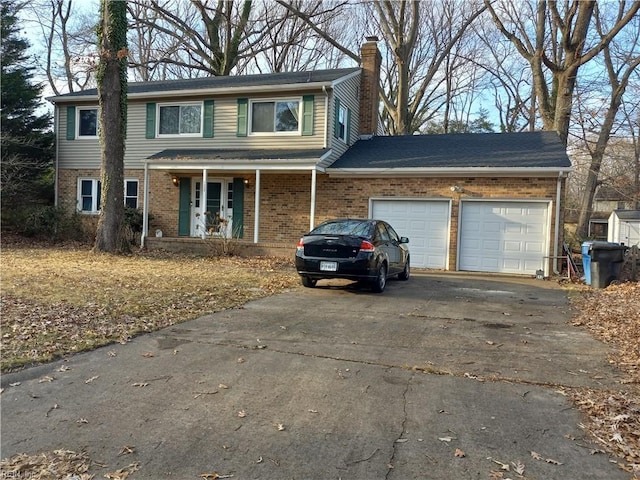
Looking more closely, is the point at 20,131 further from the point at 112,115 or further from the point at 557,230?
the point at 557,230

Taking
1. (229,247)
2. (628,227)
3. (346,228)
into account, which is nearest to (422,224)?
(346,228)

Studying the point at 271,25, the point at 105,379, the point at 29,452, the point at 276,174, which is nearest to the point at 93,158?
the point at 276,174

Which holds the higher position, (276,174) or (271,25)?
(271,25)

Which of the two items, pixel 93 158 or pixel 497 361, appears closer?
pixel 497 361

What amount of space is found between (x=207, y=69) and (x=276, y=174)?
15.7m

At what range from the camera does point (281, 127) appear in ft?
55.1

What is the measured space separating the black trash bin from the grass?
24.0 ft

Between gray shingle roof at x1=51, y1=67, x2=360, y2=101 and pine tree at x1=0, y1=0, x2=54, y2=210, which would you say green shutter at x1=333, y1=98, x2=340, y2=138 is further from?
pine tree at x1=0, y1=0, x2=54, y2=210

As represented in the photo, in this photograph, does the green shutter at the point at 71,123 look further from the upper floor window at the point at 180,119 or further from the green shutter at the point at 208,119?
the green shutter at the point at 208,119

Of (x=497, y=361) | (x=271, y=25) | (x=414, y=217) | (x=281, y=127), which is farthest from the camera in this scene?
(x=271, y=25)

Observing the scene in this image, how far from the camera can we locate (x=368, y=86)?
19.5 metres

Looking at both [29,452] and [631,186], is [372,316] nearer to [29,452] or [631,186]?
[29,452]

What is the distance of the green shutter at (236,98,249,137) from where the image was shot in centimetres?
1700

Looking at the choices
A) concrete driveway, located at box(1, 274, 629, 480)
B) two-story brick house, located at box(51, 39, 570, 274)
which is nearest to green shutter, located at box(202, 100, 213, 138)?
two-story brick house, located at box(51, 39, 570, 274)
